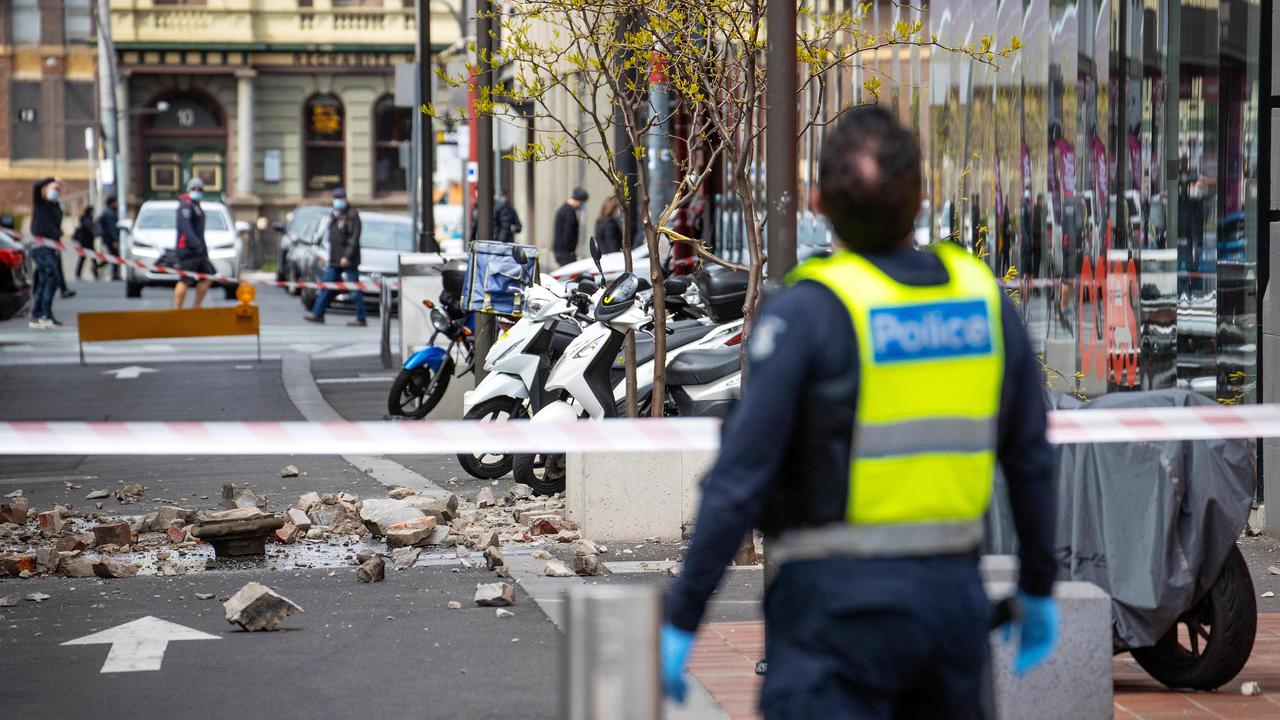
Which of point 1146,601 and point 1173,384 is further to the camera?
point 1173,384

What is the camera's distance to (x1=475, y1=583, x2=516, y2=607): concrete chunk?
24.1 ft

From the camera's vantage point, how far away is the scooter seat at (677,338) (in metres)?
10.4

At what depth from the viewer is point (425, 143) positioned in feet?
69.5

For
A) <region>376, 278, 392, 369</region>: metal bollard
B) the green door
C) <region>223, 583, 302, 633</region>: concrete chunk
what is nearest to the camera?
<region>223, 583, 302, 633</region>: concrete chunk

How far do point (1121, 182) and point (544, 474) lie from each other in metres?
3.46

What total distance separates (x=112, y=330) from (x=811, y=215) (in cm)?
688

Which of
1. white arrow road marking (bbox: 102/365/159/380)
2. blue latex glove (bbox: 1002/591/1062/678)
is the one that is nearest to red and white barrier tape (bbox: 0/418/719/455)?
blue latex glove (bbox: 1002/591/1062/678)

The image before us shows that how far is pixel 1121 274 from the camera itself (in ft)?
33.3

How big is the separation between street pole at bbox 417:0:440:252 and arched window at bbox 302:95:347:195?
3782 centimetres

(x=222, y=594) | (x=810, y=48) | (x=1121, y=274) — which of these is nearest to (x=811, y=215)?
(x=1121, y=274)

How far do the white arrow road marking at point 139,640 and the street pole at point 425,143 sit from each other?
540 inches

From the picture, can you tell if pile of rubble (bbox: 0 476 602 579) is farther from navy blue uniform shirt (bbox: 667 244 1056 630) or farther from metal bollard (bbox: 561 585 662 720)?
metal bollard (bbox: 561 585 662 720)

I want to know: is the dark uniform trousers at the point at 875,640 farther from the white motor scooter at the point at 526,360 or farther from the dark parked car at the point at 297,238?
the dark parked car at the point at 297,238

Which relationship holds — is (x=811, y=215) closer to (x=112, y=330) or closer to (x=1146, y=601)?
(x=112, y=330)
